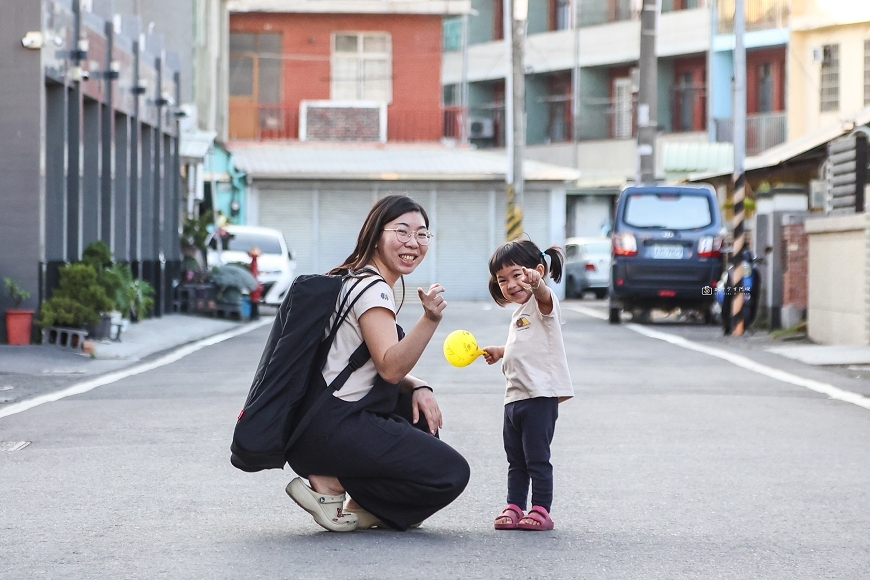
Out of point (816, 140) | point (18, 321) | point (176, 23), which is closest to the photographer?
point (18, 321)

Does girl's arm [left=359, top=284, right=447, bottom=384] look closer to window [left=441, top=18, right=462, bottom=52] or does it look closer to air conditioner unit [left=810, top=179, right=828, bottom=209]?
air conditioner unit [left=810, top=179, right=828, bottom=209]

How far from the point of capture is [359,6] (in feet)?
148

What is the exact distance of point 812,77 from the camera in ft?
157

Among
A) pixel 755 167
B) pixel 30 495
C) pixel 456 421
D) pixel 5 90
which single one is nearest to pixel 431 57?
pixel 755 167

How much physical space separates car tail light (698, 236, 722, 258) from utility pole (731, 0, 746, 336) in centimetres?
93

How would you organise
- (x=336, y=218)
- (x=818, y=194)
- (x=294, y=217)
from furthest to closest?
(x=336, y=218) → (x=294, y=217) → (x=818, y=194)

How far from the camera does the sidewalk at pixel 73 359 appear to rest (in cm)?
1441

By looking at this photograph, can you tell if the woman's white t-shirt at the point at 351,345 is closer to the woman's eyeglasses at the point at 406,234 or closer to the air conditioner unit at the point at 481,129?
the woman's eyeglasses at the point at 406,234

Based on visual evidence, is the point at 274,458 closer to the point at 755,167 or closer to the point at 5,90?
the point at 5,90

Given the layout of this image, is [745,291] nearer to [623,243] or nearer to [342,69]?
[623,243]

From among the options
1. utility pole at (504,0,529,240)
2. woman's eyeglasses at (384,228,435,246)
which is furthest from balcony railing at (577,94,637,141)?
woman's eyeglasses at (384,228,435,246)

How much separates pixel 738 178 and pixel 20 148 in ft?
35.6

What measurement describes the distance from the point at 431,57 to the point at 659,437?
3577 cm

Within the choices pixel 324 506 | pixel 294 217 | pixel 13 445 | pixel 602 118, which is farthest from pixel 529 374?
pixel 602 118
